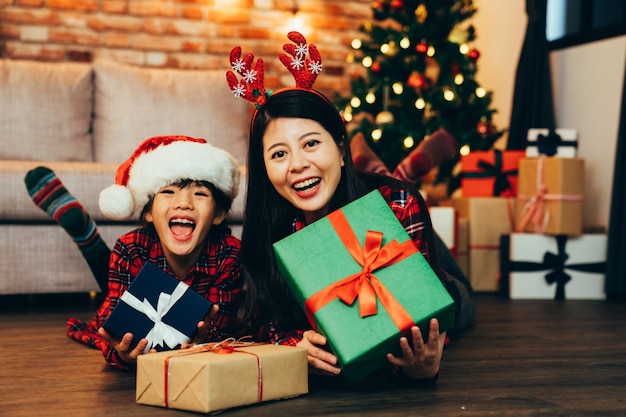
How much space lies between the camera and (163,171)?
5.53 ft

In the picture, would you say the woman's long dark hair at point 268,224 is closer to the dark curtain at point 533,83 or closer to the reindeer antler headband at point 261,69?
the reindeer antler headband at point 261,69

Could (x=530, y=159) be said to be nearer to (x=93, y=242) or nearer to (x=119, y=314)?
(x=93, y=242)

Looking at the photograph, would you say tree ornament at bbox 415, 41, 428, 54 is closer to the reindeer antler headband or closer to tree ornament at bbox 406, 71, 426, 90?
tree ornament at bbox 406, 71, 426, 90

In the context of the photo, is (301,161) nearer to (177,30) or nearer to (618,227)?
(618,227)

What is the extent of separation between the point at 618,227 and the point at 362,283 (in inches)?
84.3

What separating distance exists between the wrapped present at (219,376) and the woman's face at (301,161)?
33 centimetres

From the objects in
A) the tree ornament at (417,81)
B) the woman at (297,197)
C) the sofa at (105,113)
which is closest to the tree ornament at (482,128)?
the tree ornament at (417,81)

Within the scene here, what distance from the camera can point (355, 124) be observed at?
4.46 metres

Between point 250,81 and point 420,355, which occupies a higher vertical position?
point 250,81

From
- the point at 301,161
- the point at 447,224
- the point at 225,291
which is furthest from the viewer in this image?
the point at 447,224

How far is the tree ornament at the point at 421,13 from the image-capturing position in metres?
4.16

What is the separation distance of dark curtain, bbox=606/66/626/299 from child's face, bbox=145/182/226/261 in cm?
202

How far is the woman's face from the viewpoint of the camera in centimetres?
150

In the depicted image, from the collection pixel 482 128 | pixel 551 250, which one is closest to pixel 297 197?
pixel 551 250
